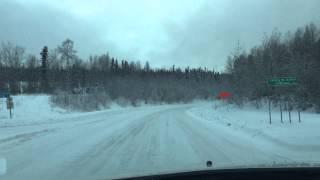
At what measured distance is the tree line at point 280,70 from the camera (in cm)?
4772

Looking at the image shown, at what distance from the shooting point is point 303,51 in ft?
194

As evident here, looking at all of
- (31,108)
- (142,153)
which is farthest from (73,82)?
(142,153)

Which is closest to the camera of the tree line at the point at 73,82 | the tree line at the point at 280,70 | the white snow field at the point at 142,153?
the white snow field at the point at 142,153

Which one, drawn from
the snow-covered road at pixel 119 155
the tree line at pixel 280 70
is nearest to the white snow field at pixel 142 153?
the snow-covered road at pixel 119 155

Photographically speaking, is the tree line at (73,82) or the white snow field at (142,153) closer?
the white snow field at (142,153)

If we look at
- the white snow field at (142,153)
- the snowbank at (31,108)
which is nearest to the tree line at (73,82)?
the snowbank at (31,108)

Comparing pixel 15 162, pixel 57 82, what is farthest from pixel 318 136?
pixel 57 82

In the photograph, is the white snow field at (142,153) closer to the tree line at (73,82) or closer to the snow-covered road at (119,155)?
the snow-covered road at (119,155)

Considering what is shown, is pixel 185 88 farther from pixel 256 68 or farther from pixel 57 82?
pixel 256 68

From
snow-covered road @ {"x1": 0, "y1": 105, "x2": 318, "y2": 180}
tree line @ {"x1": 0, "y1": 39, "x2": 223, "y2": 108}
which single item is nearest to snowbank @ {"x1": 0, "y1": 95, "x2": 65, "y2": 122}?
tree line @ {"x1": 0, "y1": 39, "x2": 223, "y2": 108}

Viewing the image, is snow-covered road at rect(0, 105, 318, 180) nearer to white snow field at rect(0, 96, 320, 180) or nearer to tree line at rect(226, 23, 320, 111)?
white snow field at rect(0, 96, 320, 180)

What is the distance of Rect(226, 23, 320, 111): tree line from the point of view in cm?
4772

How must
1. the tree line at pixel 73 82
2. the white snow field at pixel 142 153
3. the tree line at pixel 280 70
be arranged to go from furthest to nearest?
the tree line at pixel 73 82 < the tree line at pixel 280 70 < the white snow field at pixel 142 153

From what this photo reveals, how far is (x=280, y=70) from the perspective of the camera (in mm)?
51719
